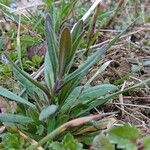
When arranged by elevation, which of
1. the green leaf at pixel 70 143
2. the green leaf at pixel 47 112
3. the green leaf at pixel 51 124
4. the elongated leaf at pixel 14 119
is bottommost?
the green leaf at pixel 70 143

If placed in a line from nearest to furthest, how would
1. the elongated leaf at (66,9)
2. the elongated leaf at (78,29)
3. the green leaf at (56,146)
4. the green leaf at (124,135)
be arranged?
the green leaf at (124,135) < the green leaf at (56,146) < the elongated leaf at (78,29) < the elongated leaf at (66,9)

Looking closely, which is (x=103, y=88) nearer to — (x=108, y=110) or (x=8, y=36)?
(x=108, y=110)

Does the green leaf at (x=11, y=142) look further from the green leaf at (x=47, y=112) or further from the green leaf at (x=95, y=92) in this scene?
the green leaf at (x=95, y=92)

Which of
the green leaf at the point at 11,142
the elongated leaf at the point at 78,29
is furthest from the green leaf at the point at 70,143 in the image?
the elongated leaf at the point at 78,29

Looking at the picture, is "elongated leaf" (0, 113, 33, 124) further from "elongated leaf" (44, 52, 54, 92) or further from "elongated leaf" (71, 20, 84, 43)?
"elongated leaf" (71, 20, 84, 43)

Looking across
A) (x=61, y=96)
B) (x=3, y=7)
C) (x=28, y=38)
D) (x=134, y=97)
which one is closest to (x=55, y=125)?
(x=61, y=96)

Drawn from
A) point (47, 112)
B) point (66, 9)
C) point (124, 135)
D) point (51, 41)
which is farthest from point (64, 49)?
point (66, 9)

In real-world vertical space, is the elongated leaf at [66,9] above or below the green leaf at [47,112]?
below

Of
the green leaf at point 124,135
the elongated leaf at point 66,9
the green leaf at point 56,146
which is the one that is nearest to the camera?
the green leaf at point 124,135
